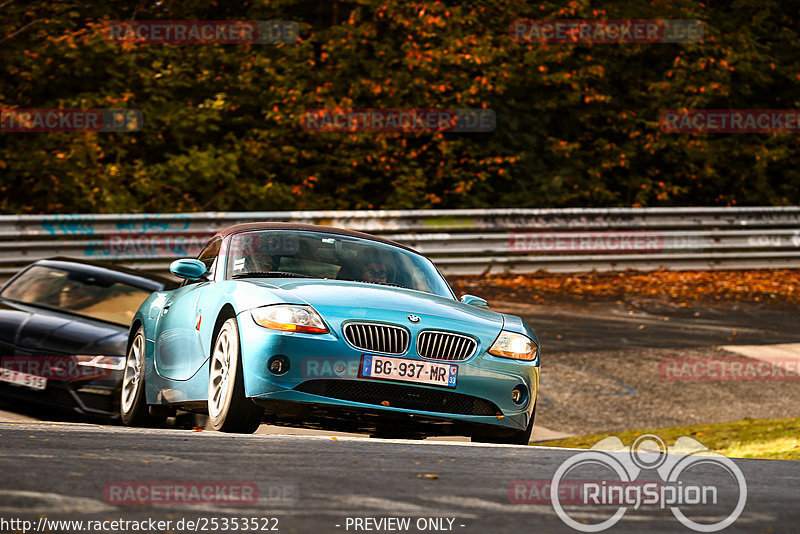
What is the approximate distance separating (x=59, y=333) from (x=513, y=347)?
4449 millimetres

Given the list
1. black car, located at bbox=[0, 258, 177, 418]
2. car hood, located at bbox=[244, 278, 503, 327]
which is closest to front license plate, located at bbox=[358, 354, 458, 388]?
car hood, located at bbox=[244, 278, 503, 327]

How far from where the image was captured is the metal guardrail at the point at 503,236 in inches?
619

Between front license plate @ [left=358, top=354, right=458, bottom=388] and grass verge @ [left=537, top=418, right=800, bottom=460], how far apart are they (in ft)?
10.4

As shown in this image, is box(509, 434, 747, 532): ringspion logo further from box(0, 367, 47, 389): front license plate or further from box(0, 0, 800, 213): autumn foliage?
box(0, 0, 800, 213): autumn foliage

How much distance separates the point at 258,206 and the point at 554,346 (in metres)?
9.53

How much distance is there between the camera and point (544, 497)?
4.56 meters

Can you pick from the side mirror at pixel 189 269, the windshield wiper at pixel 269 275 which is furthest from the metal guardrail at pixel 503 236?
the windshield wiper at pixel 269 275

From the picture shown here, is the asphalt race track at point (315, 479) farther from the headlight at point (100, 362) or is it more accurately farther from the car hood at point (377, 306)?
the headlight at point (100, 362)

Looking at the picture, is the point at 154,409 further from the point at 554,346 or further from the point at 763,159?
the point at 763,159

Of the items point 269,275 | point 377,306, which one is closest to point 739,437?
point 377,306

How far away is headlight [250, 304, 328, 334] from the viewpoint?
20.8ft

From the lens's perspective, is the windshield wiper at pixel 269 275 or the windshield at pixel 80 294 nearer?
the windshield wiper at pixel 269 275

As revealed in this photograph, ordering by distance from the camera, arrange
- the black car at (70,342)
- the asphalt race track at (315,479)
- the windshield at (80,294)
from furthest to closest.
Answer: the windshield at (80,294) < the black car at (70,342) < the asphalt race track at (315,479)

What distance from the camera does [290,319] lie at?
6.37 m
